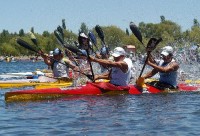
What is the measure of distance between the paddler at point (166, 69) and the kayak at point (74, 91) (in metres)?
0.39

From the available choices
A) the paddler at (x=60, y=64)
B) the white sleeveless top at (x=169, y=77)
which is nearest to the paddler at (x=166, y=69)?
the white sleeveless top at (x=169, y=77)

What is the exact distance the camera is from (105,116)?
9.62 m

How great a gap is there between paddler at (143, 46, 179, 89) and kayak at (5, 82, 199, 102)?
0.39 meters

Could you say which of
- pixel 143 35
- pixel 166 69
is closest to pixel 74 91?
pixel 166 69

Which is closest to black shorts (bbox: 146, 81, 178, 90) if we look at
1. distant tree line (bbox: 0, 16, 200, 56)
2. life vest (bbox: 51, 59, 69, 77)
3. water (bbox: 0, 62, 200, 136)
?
water (bbox: 0, 62, 200, 136)

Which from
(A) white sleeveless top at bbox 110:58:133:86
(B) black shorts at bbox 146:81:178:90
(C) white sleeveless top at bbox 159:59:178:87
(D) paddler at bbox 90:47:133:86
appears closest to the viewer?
(D) paddler at bbox 90:47:133:86

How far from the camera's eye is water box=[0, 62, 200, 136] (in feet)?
27.3

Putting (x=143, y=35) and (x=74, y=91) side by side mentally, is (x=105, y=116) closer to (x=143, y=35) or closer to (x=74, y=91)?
(x=74, y=91)

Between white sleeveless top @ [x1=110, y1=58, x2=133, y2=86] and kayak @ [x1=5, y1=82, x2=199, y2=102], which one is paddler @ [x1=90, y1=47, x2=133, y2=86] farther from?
kayak @ [x1=5, y1=82, x2=199, y2=102]

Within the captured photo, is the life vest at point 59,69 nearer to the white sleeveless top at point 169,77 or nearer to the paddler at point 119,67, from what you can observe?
the paddler at point 119,67

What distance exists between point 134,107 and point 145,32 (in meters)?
86.1

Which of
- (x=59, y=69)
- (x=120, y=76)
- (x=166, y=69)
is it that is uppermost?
(x=59, y=69)

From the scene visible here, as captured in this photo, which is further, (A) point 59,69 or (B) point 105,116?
(A) point 59,69

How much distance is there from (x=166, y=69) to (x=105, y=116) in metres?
3.80
